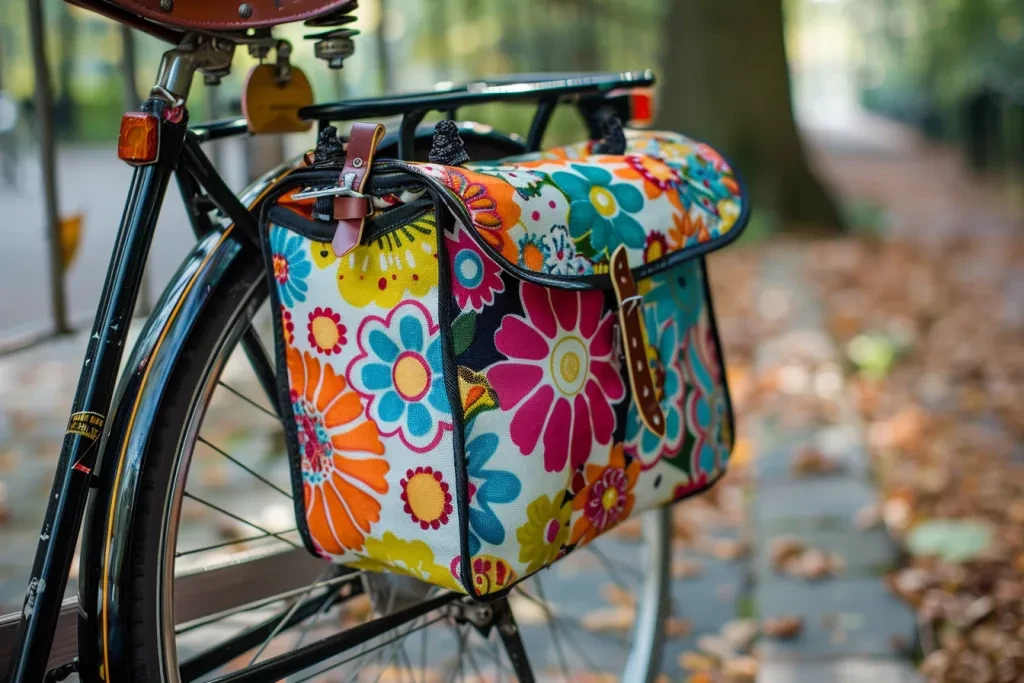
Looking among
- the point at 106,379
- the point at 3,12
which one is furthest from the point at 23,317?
the point at 106,379

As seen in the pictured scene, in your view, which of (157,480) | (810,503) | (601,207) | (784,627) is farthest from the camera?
(810,503)

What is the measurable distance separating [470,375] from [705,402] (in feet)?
1.90

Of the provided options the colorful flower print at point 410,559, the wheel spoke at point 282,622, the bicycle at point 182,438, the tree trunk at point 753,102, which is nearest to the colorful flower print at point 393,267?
the bicycle at point 182,438

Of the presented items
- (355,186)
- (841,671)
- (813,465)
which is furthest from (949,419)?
(355,186)

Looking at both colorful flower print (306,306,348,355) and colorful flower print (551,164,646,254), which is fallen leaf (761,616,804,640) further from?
colorful flower print (306,306,348,355)

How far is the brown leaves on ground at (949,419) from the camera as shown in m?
2.54

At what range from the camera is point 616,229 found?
1.53 metres

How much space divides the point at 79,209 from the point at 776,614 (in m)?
2.14

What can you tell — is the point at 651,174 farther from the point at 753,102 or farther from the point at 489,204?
the point at 753,102

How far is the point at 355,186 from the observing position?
1.33m

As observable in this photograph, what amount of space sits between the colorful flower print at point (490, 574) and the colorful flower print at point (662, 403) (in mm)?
281

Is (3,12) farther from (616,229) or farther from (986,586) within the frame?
(986,586)

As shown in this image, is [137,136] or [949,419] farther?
[949,419]

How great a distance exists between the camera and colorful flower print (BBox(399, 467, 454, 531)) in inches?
53.6
